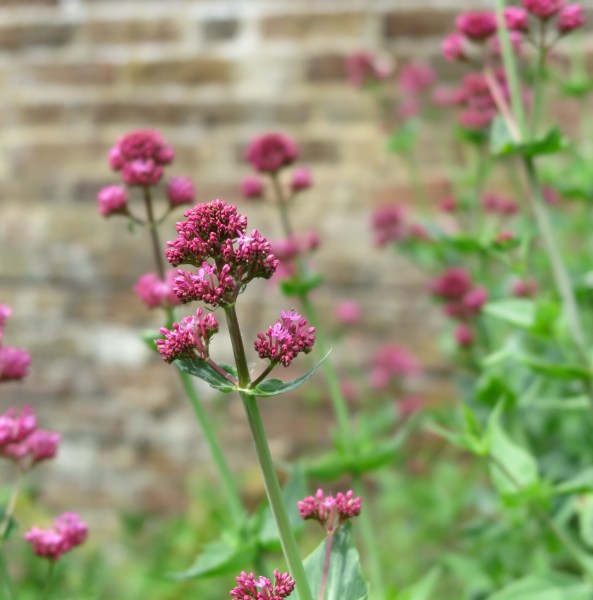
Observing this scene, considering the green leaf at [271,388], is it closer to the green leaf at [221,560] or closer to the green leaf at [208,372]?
the green leaf at [208,372]

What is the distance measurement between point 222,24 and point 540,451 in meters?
1.54

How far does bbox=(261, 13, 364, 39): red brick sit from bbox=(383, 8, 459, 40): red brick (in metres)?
0.08

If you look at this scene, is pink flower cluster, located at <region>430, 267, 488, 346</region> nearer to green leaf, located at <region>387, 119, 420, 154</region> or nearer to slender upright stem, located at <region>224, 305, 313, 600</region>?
green leaf, located at <region>387, 119, 420, 154</region>

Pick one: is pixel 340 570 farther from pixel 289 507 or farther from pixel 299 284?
pixel 299 284

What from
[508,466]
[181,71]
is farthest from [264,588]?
[181,71]

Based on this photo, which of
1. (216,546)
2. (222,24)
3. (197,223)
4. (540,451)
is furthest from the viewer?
(222,24)

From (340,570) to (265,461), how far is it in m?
0.14

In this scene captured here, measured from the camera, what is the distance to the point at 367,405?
2326mm

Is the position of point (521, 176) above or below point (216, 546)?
above

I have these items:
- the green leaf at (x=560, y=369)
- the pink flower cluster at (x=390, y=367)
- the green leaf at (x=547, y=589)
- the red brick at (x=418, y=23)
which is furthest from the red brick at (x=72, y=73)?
the green leaf at (x=547, y=589)

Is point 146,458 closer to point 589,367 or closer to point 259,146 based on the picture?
point 259,146

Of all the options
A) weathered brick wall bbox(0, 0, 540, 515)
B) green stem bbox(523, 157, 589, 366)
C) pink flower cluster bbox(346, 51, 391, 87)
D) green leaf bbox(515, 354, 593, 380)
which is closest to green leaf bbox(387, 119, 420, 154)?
pink flower cluster bbox(346, 51, 391, 87)

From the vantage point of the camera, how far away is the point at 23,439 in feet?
3.18

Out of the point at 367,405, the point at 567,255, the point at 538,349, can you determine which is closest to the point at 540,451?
the point at 538,349
